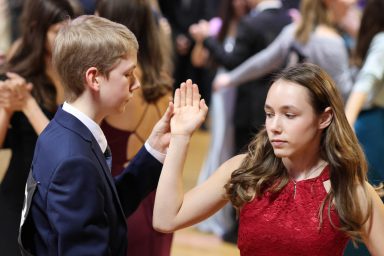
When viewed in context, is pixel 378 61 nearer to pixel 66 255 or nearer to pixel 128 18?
pixel 128 18

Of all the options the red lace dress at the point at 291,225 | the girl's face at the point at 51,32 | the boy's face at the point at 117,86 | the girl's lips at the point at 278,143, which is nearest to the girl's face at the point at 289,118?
the girl's lips at the point at 278,143

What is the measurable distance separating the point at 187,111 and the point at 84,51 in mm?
345

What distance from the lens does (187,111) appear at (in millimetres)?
2193

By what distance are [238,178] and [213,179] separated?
0.09 meters

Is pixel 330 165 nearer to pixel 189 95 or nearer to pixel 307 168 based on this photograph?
pixel 307 168

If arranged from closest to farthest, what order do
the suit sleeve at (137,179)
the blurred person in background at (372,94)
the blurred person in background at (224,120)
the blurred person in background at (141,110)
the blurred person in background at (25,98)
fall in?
the suit sleeve at (137,179) → the blurred person in background at (25,98) → the blurred person in background at (141,110) → the blurred person in background at (372,94) → the blurred person in background at (224,120)

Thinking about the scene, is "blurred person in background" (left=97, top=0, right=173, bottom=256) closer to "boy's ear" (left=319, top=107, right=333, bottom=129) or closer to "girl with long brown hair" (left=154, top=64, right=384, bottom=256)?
"girl with long brown hair" (left=154, top=64, right=384, bottom=256)

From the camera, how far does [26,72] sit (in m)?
2.98

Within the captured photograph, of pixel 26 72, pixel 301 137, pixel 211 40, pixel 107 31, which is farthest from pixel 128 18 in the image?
pixel 211 40

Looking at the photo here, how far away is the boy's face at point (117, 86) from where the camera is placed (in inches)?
81.6

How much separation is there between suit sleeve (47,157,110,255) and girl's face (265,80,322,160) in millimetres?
512

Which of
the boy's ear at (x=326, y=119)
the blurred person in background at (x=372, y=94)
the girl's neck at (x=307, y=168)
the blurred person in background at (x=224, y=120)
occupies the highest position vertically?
the boy's ear at (x=326, y=119)

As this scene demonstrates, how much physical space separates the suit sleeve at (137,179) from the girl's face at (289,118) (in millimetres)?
399

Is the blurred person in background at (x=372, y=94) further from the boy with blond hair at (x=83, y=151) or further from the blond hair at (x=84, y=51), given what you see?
the blond hair at (x=84, y=51)
